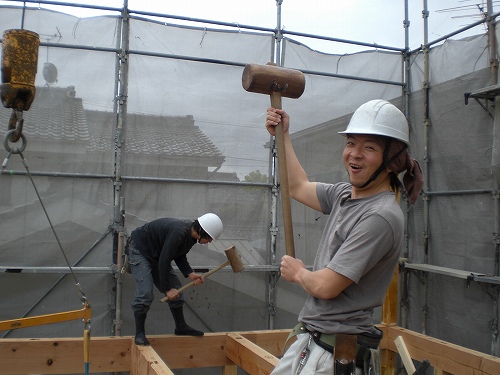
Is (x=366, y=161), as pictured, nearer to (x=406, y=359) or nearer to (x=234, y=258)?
(x=406, y=359)

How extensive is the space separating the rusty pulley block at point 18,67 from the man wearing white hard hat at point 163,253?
2.00 m

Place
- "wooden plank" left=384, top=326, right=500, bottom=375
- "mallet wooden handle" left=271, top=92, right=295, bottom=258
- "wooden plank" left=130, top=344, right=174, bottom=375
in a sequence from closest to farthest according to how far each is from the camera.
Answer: "mallet wooden handle" left=271, top=92, right=295, bottom=258 → "wooden plank" left=130, top=344, right=174, bottom=375 → "wooden plank" left=384, top=326, right=500, bottom=375

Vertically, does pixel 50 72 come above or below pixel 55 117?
above

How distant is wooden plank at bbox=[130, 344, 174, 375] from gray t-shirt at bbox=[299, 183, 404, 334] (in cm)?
140

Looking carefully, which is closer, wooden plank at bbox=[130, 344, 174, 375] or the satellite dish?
wooden plank at bbox=[130, 344, 174, 375]

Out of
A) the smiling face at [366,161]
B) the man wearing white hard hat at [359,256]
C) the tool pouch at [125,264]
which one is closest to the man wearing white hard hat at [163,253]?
the tool pouch at [125,264]

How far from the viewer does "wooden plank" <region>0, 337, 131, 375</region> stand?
350 centimetres

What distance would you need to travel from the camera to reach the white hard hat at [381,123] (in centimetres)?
183

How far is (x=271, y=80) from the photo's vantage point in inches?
95.0

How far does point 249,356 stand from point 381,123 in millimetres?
2222

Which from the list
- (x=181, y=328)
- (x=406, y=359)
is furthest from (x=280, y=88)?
(x=181, y=328)

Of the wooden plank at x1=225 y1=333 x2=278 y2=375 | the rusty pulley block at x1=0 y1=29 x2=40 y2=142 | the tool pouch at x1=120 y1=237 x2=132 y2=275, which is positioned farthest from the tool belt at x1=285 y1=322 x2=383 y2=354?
the tool pouch at x1=120 y1=237 x2=132 y2=275

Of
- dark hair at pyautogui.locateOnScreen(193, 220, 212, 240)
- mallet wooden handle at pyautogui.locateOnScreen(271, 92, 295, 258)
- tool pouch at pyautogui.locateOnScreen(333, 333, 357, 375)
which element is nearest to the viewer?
tool pouch at pyautogui.locateOnScreen(333, 333, 357, 375)

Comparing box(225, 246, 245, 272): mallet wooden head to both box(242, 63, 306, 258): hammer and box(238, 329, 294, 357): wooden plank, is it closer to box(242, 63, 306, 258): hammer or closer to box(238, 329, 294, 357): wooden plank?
box(238, 329, 294, 357): wooden plank
